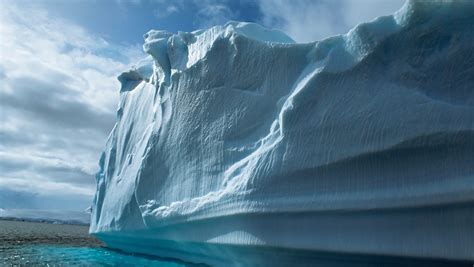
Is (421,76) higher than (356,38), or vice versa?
(356,38)

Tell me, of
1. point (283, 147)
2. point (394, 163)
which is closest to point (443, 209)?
point (394, 163)

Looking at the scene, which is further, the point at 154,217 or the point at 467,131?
the point at 154,217

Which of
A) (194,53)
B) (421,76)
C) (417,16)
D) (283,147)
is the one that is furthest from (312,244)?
(194,53)

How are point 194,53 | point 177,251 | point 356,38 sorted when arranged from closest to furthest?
1. point 356,38
2. point 194,53
3. point 177,251

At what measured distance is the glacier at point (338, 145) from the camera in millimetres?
4711

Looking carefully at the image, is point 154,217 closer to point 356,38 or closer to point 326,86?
point 326,86

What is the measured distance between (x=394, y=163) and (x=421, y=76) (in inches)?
40.5

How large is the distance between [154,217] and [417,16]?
529cm

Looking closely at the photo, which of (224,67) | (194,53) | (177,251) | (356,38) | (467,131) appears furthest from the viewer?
(177,251)

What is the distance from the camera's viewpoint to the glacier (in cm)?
471

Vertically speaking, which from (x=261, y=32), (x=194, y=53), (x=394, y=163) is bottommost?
(x=394, y=163)

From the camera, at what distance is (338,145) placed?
5160mm

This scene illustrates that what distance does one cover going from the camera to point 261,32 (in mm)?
7840

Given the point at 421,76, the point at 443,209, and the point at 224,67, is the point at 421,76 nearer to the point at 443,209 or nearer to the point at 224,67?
the point at 443,209
